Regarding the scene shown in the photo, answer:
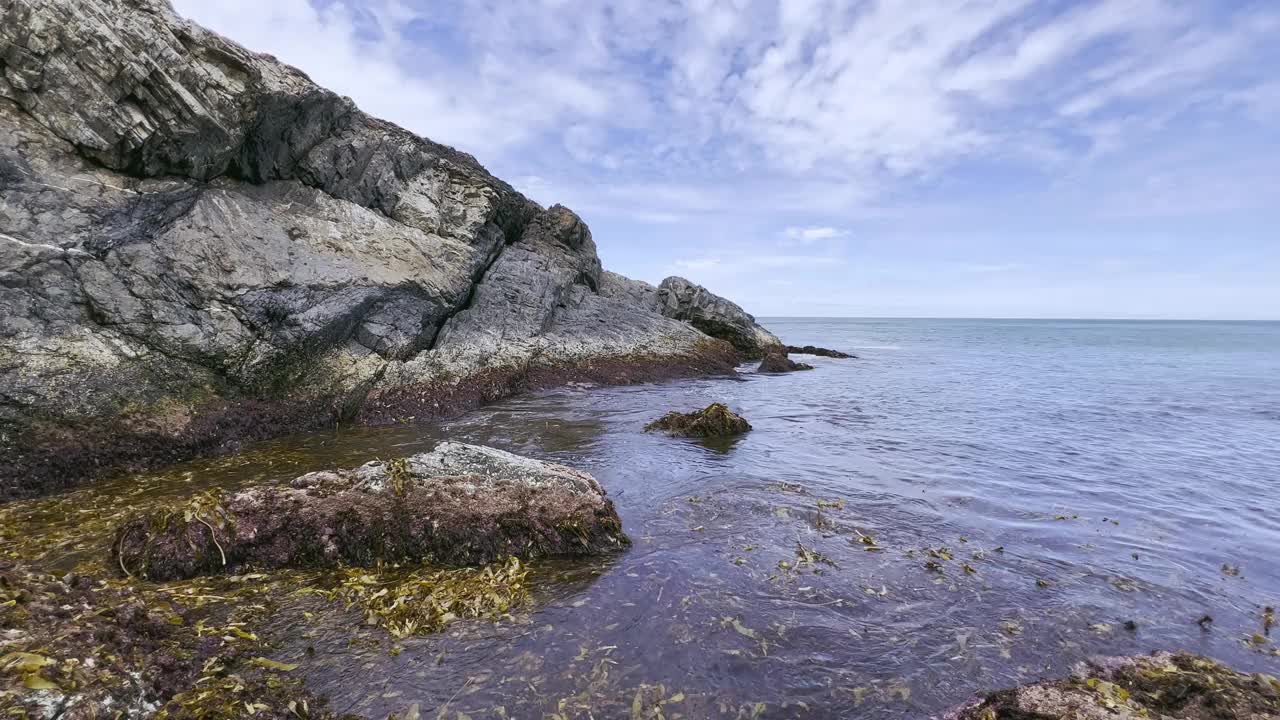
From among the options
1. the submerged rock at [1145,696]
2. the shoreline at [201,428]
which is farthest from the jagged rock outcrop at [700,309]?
the submerged rock at [1145,696]

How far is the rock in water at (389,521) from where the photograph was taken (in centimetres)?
727

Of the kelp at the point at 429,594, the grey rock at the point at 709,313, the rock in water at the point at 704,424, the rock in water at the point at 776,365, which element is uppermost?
the grey rock at the point at 709,313

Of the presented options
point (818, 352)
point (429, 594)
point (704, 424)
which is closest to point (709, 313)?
point (818, 352)

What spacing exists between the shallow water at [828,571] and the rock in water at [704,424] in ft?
2.44

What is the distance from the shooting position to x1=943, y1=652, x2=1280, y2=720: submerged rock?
185 inches

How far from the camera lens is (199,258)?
14617 mm

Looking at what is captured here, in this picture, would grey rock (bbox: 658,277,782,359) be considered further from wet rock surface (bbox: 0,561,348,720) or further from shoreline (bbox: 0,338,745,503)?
wet rock surface (bbox: 0,561,348,720)

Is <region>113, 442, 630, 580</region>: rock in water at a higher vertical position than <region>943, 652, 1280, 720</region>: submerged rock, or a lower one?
higher

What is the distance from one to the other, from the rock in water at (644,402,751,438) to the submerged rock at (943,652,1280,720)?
11557mm

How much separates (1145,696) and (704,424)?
1213 cm

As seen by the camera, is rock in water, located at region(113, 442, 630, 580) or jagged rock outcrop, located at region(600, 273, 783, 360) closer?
rock in water, located at region(113, 442, 630, 580)

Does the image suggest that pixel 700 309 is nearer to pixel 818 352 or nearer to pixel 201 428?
pixel 818 352

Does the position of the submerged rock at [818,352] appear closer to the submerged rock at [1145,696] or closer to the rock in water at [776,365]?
the rock in water at [776,365]

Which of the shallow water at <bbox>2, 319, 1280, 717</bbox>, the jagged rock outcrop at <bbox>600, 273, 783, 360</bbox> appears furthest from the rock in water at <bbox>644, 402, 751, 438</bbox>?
the jagged rock outcrop at <bbox>600, 273, 783, 360</bbox>
